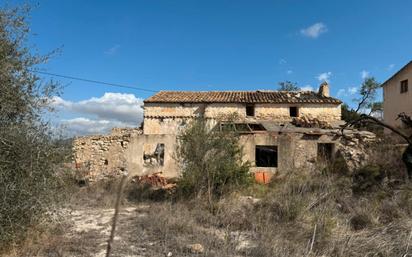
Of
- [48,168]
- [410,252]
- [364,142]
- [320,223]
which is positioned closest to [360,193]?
[320,223]

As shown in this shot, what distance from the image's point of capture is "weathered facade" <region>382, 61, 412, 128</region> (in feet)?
68.6

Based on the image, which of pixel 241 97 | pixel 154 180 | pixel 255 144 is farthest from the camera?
pixel 241 97

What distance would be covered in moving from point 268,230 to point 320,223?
102 cm

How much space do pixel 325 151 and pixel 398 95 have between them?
378 inches

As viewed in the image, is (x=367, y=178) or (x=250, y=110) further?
(x=250, y=110)

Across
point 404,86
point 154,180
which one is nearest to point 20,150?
point 154,180

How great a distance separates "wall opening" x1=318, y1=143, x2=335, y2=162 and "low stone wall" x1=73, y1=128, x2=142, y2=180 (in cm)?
899

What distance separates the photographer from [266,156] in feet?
58.5

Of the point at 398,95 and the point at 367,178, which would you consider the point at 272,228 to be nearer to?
the point at 367,178

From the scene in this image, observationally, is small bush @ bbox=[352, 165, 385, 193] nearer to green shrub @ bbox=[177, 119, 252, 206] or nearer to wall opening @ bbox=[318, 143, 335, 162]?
wall opening @ bbox=[318, 143, 335, 162]

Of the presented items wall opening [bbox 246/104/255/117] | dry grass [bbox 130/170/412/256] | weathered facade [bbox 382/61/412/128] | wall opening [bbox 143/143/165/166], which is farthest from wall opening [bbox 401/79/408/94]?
wall opening [bbox 143/143/165/166]

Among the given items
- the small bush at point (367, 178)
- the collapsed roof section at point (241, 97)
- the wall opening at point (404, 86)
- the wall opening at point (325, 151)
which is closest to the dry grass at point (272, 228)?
the small bush at point (367, 178)

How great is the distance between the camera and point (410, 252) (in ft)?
17.3

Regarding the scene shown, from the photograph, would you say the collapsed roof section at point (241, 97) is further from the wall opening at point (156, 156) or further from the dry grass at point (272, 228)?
the dry grass at point (272, 228)
